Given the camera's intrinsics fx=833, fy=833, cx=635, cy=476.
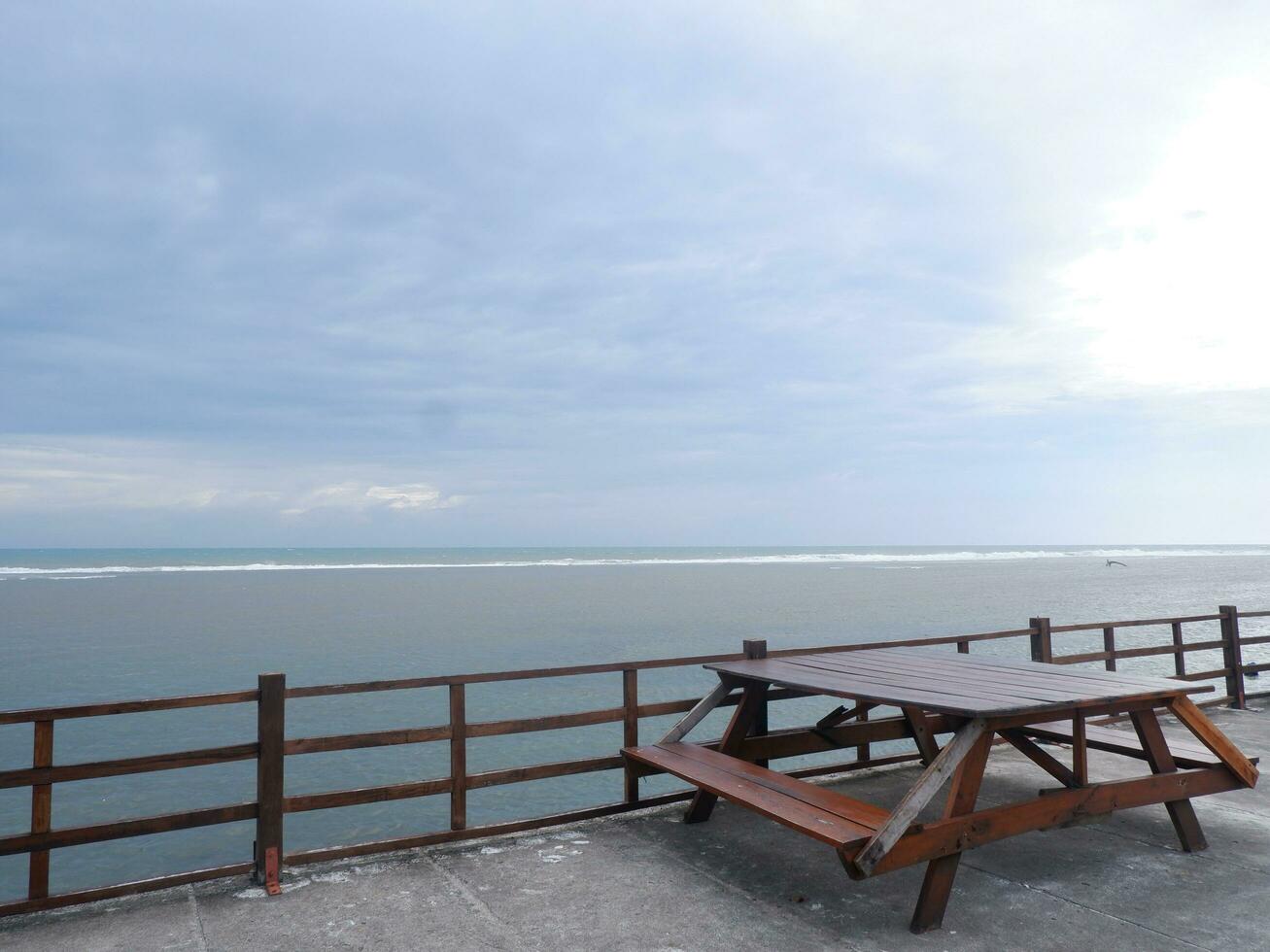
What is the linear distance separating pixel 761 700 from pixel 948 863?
185 centimetres

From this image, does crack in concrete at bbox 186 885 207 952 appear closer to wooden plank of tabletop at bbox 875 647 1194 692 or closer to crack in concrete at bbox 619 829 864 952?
crack in concrete at bbox 619 829 864 952

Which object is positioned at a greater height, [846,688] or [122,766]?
[846,688]

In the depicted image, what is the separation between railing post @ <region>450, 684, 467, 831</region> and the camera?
193 inches

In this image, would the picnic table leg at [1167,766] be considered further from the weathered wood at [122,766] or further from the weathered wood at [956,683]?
the weathered wood at [122,766]

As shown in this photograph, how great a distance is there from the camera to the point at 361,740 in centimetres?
466

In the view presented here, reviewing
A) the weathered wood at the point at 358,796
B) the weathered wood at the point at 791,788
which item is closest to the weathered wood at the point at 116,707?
the weathered wood at the point at 358,796

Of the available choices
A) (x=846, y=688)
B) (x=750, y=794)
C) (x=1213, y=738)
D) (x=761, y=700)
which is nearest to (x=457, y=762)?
(x=750, y=794)

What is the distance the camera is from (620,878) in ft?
14.2

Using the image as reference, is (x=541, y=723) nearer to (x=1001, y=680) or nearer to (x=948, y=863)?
(x=948, y=863)

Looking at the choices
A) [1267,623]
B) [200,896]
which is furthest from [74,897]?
[1267,623]

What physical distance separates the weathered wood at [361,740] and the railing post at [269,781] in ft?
0.29

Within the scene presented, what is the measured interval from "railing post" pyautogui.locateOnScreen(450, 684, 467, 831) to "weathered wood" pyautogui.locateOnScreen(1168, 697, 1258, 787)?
4.02 metres

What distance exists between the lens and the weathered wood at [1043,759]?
4629 mm

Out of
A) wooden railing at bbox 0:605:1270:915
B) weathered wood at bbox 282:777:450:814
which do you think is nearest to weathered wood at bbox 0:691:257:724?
wooden railing at bbox 0:605:1270:915
